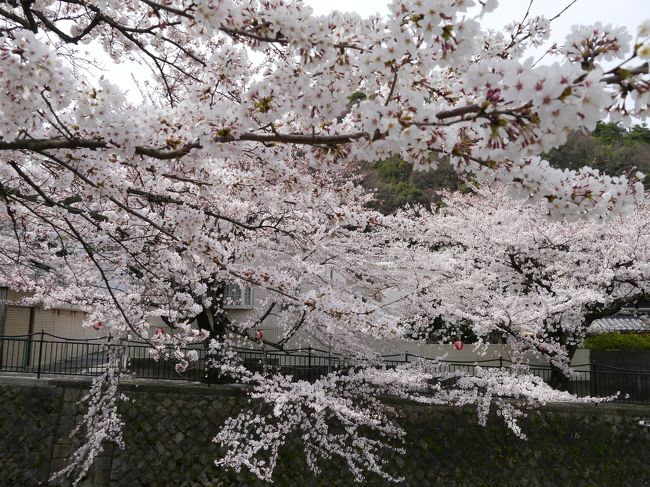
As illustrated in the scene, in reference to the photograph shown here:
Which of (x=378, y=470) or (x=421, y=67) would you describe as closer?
(x=421, y=67)

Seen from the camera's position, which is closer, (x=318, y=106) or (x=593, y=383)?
(x=318, y=106)

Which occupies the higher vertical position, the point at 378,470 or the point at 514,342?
the point at 514,342

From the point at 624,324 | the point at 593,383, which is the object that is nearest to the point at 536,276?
the point at 593,383

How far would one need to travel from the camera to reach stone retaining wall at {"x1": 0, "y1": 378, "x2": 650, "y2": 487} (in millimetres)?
9719

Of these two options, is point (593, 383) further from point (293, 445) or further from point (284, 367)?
point (293, 445)

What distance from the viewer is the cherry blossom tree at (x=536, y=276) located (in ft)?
40.8

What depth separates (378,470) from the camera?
9.41 meters

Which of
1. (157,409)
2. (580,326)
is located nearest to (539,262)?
(580,326)

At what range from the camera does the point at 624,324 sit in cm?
2219

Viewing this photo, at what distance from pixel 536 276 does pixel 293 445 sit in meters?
8.06

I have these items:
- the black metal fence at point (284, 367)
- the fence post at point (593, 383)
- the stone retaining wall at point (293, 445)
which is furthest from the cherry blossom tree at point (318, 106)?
the fence post at point (593, 383)

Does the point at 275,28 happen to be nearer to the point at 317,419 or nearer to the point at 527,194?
the point at 527,194

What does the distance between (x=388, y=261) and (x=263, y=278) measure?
7.04m

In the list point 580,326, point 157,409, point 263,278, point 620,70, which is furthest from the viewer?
point 580,326
